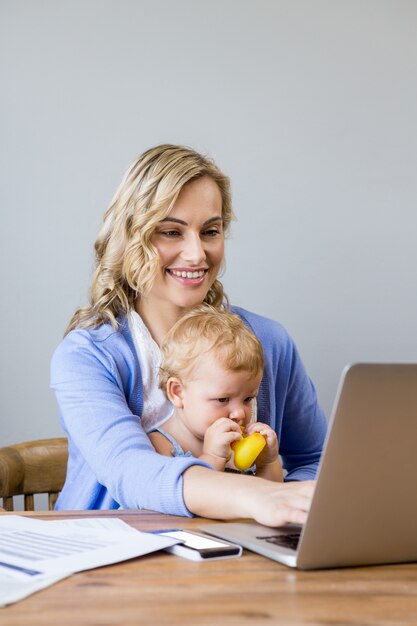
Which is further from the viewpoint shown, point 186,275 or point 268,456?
point 186,275

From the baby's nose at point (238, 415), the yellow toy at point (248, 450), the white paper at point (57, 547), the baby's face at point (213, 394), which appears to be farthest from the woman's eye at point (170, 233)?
the white paper at point (57, 547)

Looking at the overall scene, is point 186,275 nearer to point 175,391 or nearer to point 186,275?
point 186,275

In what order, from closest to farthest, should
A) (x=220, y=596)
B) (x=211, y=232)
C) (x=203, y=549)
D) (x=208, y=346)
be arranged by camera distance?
(x=220, y=596) < (x=203, y=549) < (x=208, y=346) < (x=211, y=232)

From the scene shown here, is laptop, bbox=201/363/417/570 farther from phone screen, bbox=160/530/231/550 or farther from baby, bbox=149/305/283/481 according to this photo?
baby, bbox=149/305/283/481

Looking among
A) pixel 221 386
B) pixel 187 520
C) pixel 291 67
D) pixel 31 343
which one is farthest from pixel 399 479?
pixel 291 67

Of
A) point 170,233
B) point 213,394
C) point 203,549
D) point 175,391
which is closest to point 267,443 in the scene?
point 213,394

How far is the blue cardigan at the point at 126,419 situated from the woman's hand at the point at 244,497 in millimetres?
30

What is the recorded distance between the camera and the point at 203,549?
41.6 inches

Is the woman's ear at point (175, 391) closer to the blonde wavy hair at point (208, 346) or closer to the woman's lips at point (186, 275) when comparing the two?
the blonde wavy hair at point (208, 346)

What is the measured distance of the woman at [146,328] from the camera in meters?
1.73

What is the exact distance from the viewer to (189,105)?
257cm

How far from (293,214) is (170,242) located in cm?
74

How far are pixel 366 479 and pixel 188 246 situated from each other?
1.07 m

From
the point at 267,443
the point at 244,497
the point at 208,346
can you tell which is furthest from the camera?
the point at 208,346
